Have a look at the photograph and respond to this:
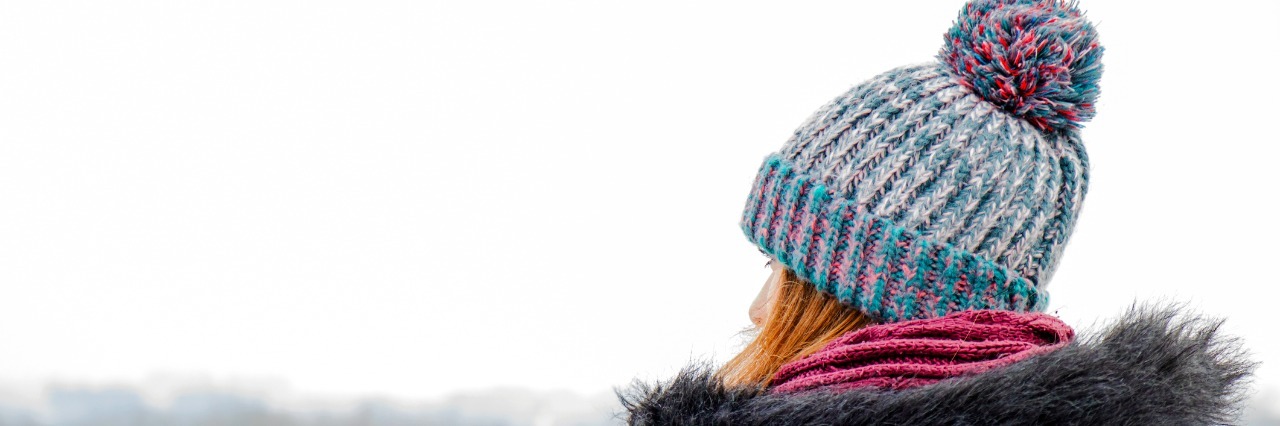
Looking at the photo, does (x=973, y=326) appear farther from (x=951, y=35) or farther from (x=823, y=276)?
(x=951, y=35)

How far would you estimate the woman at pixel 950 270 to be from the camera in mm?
764

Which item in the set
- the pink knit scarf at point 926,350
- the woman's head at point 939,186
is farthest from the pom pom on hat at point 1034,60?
the pink knit scarf at point 926,350

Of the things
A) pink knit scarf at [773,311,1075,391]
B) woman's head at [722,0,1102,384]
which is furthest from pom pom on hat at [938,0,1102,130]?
pink knit scarf at [773,311,1075,391]

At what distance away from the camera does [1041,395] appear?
0.75 m

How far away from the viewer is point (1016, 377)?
752 mm

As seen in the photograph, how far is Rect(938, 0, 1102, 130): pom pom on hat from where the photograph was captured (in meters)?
0.94

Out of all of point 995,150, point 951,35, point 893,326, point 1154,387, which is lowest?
point 1154,387

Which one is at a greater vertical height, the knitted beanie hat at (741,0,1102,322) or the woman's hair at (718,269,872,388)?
the knitted beanie hat at (741,0,1102,322)

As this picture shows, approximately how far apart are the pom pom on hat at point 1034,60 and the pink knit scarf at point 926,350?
0.76 ft

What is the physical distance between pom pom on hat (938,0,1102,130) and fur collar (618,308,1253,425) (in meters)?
0.24

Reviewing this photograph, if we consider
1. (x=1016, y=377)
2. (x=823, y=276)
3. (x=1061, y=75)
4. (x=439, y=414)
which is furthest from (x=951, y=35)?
(x=439, y=414)

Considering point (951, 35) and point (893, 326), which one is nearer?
point (893, 326)

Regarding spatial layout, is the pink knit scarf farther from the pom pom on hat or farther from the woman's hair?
the pom pom on hat

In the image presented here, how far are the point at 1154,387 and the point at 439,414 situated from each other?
2.31 m
